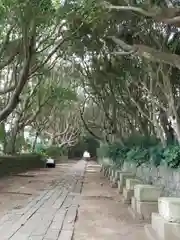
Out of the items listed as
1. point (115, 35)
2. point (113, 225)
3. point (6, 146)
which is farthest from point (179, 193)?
point (6, 146)

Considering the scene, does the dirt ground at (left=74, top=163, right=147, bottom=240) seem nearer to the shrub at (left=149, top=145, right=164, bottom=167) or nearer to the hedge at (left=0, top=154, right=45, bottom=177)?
the shrub at (left=149, top=145, right=164, bottom=167)

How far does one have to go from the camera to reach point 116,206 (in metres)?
11.7

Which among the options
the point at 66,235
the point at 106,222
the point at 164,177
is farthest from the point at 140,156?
the point at 66,235

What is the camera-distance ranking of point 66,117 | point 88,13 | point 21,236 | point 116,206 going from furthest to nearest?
point 66,117 → point 88,13 → point 116,206 → point 21,236

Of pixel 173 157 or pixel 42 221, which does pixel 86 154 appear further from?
pixel 42 221

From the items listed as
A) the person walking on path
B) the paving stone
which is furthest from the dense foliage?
the person walking on path

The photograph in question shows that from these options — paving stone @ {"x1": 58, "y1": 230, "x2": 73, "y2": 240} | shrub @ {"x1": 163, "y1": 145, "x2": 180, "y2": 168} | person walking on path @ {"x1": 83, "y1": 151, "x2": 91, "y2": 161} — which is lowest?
paving stone @ {"x1": 58, "y1": 230, "x2": 73, "y2": 240}

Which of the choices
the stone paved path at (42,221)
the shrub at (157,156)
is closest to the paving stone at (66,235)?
the stone paved path at (42,221)

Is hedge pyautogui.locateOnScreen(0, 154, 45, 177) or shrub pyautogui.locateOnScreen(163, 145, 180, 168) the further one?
hedge pyautogui.locateOnScreen(0, 154, 45, 177)

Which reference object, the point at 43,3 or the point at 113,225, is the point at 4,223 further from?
the point at 43,3

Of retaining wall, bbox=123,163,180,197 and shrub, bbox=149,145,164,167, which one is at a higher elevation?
shrub, bbox=149,145,164,167

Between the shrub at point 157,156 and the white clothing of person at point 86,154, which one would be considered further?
the white clothing of person at point 86,154

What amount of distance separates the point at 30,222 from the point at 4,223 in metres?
0.54

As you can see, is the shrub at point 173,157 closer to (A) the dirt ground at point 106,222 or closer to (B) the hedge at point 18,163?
(A) the dirt ground at point 106,222
